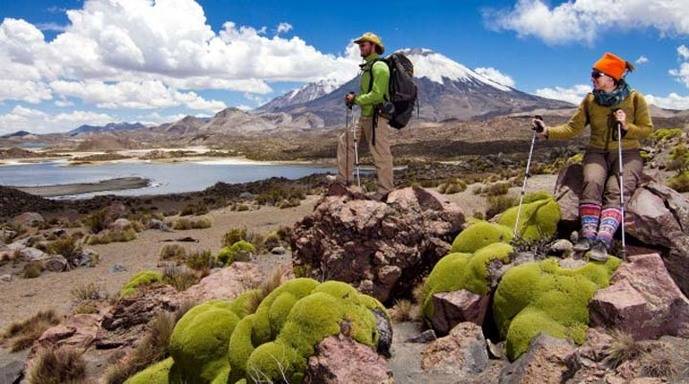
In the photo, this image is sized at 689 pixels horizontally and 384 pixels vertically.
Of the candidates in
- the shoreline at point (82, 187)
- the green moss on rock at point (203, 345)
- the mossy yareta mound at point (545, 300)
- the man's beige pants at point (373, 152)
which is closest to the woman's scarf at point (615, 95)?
the mossy yareta mound at point (545, 300)

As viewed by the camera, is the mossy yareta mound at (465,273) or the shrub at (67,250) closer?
the mossy yareta mound at (465,273)

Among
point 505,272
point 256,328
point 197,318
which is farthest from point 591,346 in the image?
point 197,318

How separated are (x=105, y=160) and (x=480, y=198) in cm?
9423

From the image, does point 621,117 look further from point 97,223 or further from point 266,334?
point 97,223

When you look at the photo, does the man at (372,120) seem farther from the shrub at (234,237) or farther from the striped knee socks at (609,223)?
the shrub at (234,237)

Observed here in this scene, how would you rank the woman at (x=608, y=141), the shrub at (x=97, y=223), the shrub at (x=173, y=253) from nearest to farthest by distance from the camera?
1. the woman at (x=608, y=141)
2. the shrub at (x=173, y=253)
3. the shrub at (x=97, y=223)

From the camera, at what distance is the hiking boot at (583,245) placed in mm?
6094

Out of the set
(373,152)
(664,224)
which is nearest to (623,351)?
(664,224)

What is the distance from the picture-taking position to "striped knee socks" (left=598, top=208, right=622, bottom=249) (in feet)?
20.0

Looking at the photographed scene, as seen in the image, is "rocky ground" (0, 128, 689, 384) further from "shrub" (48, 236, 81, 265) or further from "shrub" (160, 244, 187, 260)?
"shrub" (48, 236, 81, 265)

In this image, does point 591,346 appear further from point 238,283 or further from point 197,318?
point 238,283

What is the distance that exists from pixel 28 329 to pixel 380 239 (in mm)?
6255

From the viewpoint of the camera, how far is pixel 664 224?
6.29 meters

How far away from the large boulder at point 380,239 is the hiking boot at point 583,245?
1.86 metres
